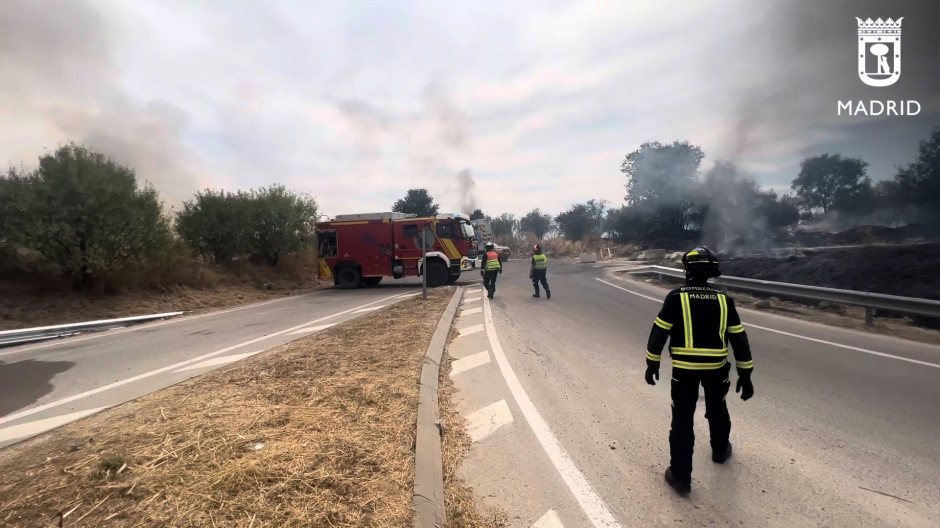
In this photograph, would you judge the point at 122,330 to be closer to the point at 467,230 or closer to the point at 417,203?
the point at 467,230

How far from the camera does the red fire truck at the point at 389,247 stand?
18312 mm

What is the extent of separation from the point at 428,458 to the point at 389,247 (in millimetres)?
16254

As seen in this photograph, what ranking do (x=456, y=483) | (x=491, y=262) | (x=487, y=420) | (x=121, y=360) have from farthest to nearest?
(x=491, y=262) → (x=121, y=360) → (x=487, y=420) → (x=456, y=483)

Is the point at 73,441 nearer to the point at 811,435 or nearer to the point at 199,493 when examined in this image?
the point at 199,493

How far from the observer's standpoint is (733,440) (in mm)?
3777

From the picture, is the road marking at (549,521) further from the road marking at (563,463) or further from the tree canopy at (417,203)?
the tree canopy at (417,203)

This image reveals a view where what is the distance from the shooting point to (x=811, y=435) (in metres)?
3.82

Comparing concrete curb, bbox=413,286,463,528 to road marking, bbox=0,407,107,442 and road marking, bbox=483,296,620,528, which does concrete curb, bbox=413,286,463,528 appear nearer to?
road marking, bbox=483,296,620,528

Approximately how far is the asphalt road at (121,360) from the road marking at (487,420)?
152 inches

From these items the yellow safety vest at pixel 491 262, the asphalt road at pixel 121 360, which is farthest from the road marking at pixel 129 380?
the yellow safety vest at pixel 491 262

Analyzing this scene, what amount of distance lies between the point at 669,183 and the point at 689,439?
3807 cm

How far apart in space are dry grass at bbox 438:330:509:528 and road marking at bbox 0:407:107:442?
142 inches

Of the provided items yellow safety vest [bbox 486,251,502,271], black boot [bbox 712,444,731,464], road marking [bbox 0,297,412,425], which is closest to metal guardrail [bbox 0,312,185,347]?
road marking [bbox 0,297,412,425]

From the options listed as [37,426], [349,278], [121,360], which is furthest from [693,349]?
[349,278]
